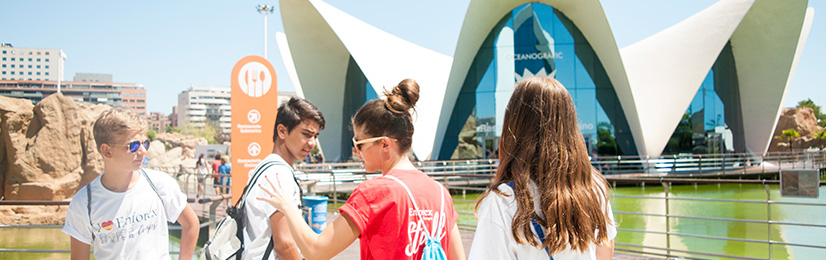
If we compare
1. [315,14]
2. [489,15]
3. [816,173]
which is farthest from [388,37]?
[816,173]

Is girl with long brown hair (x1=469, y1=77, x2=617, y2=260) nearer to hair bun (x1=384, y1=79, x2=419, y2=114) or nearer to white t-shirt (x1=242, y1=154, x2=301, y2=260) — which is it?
hair bun (x1=384, y1=79, x2=419, y2=114)

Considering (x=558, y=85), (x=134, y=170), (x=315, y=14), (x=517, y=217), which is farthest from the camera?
(x=315, y=14)

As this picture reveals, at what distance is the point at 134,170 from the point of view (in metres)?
2.12

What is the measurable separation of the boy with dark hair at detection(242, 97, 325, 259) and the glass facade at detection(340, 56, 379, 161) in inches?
881

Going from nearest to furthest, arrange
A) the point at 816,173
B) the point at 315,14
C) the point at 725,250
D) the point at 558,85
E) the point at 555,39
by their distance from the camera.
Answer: the point at 558,85, the point at 816,173, the point at 725,250, the point at 555,39, the point at 315,14

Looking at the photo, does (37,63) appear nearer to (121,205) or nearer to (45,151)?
(45,151)

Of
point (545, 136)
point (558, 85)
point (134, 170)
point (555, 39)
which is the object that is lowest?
point (134, 170)

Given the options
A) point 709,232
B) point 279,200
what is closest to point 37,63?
point 709,232

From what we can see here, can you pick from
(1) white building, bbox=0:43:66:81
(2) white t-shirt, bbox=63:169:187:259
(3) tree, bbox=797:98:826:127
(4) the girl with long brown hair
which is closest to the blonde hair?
(2) white t-shirt, bbox=63:169:187:259

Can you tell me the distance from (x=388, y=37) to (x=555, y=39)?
829 cm

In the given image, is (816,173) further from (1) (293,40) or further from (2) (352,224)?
(1) (293,40)

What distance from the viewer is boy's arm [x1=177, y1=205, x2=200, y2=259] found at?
87.1 inches

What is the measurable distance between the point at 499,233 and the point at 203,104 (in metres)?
159

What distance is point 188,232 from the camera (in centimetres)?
225
